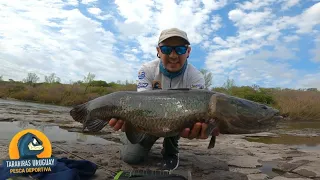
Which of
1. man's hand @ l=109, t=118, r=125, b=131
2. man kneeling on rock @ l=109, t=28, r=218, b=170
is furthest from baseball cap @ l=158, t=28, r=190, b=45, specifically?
man's hand @ l=109, t=118, r=125, b=131

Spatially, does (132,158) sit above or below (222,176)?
above

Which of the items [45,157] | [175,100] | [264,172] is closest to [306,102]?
[264,172]

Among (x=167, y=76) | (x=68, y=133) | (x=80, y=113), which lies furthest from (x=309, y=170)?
(x=68, y=133)

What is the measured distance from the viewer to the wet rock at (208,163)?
3.88m

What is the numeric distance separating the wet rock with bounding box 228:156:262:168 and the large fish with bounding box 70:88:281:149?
1107mm

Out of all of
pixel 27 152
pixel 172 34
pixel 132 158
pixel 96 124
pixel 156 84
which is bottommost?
pixel 132 158

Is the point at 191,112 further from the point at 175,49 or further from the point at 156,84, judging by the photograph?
the point at 156,84

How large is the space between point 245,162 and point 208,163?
1.99ft

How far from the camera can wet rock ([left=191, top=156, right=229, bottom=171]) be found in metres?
3.88

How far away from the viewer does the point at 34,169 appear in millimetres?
2334

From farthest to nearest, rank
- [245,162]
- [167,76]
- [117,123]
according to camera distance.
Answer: [167,76] → [245,162] → [117,123]

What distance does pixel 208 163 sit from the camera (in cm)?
410

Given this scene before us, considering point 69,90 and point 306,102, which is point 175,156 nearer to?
point 306,102

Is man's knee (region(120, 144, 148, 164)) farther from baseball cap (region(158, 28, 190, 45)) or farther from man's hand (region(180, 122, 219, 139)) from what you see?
baseball cap (region(158, 28, 190, 45))
